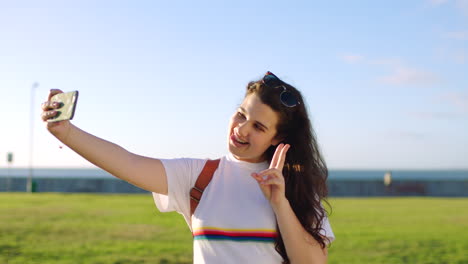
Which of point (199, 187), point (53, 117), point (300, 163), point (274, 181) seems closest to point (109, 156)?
point (53, 117)

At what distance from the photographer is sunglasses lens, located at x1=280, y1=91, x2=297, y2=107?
2916 mm

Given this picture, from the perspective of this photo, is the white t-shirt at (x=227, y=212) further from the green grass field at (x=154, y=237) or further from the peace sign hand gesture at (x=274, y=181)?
the green grass field at (x=154, y=237)

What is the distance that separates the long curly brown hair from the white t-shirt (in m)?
0.09

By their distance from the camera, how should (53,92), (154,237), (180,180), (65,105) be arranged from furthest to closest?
(154,237)
(180,180)
(53,92)
(65,105)

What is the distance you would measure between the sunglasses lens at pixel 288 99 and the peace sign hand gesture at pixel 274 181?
0.36 meters

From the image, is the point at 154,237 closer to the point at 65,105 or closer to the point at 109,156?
the point at 109,156

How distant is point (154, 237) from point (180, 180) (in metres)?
8.46

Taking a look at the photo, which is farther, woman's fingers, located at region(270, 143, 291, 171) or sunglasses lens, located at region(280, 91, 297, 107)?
sunglasses lens, located at region(280, 91, 297, 107)

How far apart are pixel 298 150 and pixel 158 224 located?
1056cm

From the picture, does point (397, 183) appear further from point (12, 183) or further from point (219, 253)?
point (219, 253)

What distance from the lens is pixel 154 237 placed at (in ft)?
35.9

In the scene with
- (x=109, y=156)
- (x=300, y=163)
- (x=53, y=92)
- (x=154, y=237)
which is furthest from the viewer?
(x=154, y=237)

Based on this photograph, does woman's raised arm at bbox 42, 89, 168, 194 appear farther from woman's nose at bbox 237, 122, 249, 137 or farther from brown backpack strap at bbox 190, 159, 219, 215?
woman's nose at bbox 237, 122, 249, 137

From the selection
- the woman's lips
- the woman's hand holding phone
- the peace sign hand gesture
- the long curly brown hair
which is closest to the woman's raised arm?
the woman's hand holding phone
